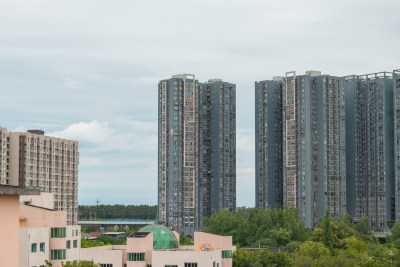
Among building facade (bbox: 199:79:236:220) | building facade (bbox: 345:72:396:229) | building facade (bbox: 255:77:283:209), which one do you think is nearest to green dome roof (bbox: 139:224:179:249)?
building facade (bbox: 199:79:236:220)

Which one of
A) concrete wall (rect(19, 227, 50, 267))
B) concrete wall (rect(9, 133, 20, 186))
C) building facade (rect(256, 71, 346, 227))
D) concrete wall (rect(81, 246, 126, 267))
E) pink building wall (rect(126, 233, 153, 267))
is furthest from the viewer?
building facade (rect(256, 71, 346, 227))

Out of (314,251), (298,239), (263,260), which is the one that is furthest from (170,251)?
(298,239)

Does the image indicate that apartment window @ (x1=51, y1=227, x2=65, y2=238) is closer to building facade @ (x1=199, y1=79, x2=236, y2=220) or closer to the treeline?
the treeline

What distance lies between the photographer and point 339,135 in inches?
6983

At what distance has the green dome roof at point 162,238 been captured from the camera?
86.4 m

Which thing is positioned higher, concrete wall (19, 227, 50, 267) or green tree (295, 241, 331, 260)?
concrete wall (19, 227, 50, 267)

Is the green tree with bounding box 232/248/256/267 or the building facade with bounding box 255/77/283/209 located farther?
the building facade with bounding box 255/77/283/209

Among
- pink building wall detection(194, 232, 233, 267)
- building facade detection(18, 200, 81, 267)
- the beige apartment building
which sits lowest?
pink building wall detection(194, 232, 233, 267)

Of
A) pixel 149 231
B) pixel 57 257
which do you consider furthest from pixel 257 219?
pixel 57 257

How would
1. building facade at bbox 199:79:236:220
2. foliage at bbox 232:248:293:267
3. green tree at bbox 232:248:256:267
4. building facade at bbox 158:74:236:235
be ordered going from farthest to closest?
building facade at bbox 199:79:236:220 → building facade at bbox 158:74:236:235 → green tree at bbox 232:248:256:267 → foliage at bbox 232:248:293:267

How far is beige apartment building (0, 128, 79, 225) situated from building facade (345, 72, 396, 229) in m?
77.3

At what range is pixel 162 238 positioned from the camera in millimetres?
86938

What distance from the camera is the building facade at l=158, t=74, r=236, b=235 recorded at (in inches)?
6988

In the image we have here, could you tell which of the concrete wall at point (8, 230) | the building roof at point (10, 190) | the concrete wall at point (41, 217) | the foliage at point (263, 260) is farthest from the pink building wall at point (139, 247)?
the building roof at point (10, 190)
